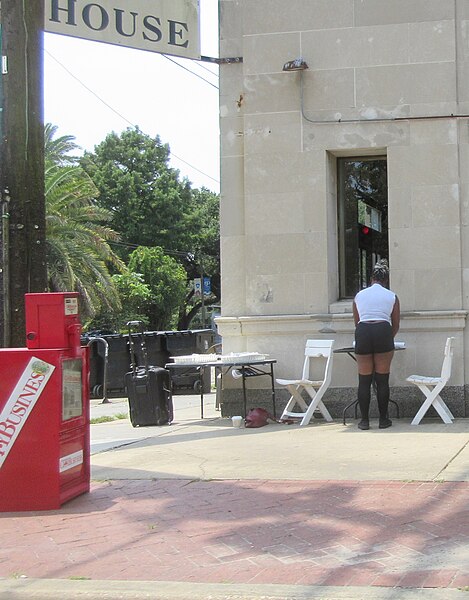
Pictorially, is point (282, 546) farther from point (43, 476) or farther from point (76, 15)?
point (76, 15)

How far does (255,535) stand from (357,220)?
6.13 m

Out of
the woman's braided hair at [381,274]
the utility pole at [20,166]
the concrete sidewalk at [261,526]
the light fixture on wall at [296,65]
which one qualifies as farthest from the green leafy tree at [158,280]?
the utility pole at [20,166]

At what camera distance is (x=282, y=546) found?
4777 mm

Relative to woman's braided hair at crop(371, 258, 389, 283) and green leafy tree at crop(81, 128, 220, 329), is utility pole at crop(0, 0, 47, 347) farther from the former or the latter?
green leafy tree at crop(81, 128, 220, 329)

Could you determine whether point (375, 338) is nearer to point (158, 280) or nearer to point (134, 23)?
point (134, 23)

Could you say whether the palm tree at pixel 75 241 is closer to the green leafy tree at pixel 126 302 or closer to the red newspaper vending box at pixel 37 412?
the green leafy tree at pixel 126 302

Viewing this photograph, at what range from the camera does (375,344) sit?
8.71 m

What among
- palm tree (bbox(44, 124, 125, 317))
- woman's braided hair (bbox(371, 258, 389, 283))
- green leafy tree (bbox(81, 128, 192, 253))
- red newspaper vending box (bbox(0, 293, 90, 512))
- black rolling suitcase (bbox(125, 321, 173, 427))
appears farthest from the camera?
green leafy tree (bbox(81, 128, 192, 253))

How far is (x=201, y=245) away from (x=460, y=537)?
48981mm

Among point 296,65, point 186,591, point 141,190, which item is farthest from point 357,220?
point 141,190

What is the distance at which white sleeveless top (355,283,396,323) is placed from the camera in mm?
8719

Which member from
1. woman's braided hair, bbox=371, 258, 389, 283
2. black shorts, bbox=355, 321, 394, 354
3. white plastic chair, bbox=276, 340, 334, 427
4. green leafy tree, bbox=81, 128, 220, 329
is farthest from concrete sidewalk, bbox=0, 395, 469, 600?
green leafy tree, bbox=81, 128, 220, 329

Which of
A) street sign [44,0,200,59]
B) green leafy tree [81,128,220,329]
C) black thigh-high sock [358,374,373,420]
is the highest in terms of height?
green leafy tree [81,128,220,329]

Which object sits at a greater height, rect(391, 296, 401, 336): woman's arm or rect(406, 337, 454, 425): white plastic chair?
rect(391, 296, 401, 336): woman's arm
